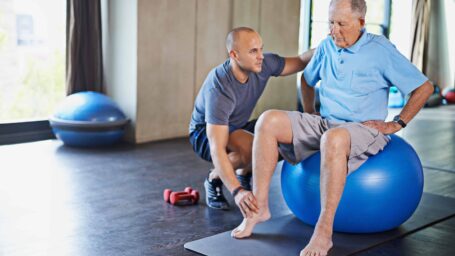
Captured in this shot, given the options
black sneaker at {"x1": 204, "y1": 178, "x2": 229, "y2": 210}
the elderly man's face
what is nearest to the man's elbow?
the elderly man's face

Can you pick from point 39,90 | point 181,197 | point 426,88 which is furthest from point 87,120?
point 426,88

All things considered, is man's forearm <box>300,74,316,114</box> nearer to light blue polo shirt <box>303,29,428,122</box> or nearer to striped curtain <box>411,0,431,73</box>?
light blue polo shirt <box>303,29,428,122</box>

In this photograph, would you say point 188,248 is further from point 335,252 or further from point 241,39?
point 241,39

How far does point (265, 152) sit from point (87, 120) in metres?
2.25

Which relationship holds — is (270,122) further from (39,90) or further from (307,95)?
(39,90)

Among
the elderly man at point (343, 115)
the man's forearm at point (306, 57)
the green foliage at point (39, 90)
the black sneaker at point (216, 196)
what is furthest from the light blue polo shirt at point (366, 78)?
the green foliage at point (39, 90)

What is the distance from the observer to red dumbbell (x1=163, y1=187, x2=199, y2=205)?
3283 mm

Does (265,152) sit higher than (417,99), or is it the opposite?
(417,99)

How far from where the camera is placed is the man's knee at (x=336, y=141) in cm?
254

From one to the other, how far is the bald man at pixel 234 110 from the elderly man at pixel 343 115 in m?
0.18

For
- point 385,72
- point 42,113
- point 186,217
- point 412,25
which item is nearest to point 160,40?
point 42,113

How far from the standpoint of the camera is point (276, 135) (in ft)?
8.87

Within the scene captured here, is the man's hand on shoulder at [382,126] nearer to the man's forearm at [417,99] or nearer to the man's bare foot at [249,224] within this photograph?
the man's forearm at [417,99]

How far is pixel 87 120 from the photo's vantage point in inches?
181
